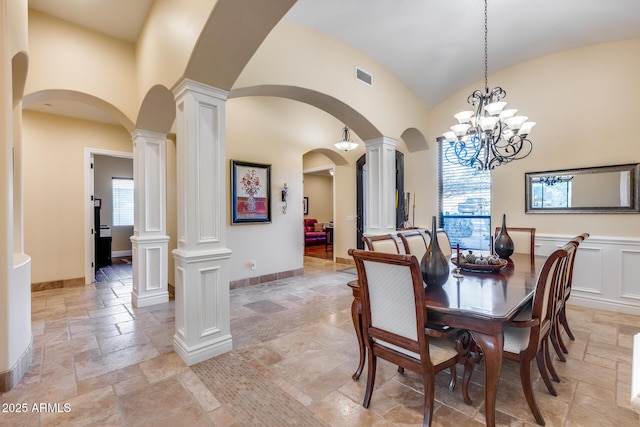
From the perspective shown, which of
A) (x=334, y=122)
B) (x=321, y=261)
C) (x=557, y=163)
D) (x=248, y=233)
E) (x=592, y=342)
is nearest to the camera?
(x=592, y=342)

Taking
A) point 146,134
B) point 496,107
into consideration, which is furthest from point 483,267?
point 146,134

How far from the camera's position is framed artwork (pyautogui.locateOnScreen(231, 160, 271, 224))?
4785 millimetres

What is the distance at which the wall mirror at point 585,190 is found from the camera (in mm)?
3588

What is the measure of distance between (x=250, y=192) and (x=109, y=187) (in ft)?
17.0

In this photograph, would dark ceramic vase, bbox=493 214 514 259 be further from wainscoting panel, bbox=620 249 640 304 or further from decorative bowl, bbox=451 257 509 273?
wainscoting panel, bbox=620 249 640 304

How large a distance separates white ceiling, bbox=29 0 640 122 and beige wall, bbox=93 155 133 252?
17.2 feet

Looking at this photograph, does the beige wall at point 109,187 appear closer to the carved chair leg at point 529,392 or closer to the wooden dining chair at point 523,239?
the wooden dining chair at point 523,239

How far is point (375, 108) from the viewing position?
413cm

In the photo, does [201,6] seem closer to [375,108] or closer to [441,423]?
[375,108]

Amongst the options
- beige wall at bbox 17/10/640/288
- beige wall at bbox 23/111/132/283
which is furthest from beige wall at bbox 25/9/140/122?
beige wall at bbox 23/111/132/283

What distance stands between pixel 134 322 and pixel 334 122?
194 inches

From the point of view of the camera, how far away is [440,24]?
11.3 ft

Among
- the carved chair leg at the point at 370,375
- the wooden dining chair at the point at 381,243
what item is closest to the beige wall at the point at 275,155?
the wooden dining chair at the point at 381,243

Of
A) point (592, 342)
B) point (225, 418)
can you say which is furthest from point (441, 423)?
point (592, 342)
